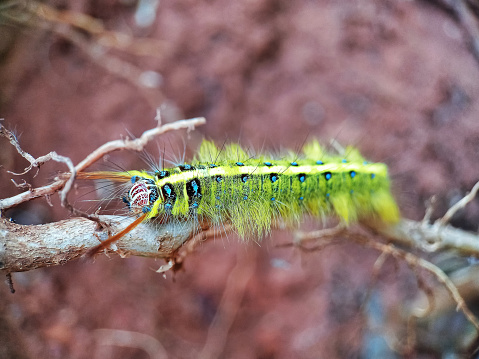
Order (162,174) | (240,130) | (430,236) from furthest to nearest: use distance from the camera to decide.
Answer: (240,130) < (430,236) < (162,174)

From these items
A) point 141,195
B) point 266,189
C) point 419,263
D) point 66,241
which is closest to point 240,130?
point 266,189

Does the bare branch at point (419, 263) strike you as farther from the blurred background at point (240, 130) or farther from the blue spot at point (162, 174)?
the blue spot at point (162, 174)

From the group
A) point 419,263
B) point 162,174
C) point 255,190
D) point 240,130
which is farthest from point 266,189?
point 240,130

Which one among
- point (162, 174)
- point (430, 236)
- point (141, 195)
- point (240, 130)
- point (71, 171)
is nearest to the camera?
point (71, 171)

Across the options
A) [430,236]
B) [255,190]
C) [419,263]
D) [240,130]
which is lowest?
[419,263]

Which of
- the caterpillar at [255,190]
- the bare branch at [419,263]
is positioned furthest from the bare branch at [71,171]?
the bare branch at [419,263]

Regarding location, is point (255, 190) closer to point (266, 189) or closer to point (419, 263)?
point (266, 189)

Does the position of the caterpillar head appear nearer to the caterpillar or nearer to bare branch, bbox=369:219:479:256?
the caterpillar

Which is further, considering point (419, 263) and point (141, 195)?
point (419, 263)

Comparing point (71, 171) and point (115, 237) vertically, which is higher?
point (71, 171)
